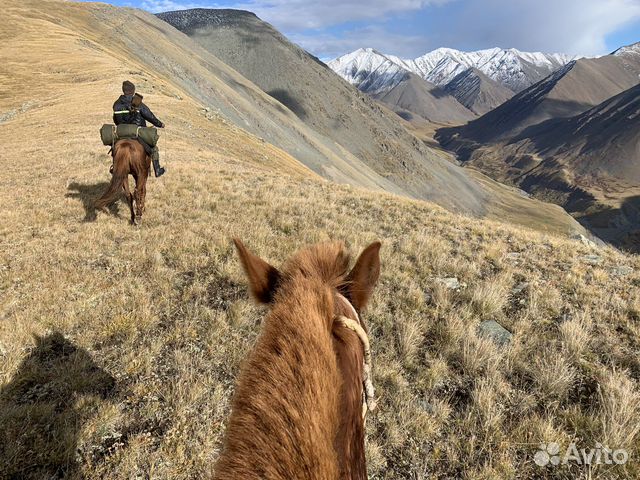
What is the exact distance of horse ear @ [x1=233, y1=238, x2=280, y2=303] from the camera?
190 centimetres

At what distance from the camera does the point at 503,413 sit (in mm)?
3566

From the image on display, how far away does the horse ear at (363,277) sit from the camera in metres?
1.96

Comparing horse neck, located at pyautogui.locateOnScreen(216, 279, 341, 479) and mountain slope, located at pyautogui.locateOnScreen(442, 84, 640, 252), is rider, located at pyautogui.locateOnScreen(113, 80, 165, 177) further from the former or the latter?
mountain slope, located at pyautogui.locateOnScreen(442, 84, 640, 252)

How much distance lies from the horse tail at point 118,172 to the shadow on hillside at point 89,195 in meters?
0.44

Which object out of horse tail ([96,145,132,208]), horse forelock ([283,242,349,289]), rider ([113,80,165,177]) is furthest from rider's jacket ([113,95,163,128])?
horse forelock ([283,242,349,289])

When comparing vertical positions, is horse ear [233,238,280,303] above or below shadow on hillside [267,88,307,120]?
below

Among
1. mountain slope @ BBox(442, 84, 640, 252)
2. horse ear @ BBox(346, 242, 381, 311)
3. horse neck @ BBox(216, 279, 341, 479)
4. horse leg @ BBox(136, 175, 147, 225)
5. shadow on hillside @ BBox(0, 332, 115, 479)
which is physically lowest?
shadow on hillside @ BBox(0, 332, 115, 479)

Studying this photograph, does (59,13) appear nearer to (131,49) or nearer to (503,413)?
(131,49)

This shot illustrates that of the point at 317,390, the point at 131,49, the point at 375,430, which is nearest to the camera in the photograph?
the point at 317,390

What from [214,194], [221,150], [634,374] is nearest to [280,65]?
[221,150]

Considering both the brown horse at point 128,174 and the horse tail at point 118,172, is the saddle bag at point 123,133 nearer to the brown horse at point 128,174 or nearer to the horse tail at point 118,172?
the brown horse at point 128,174

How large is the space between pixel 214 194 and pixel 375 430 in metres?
8.89

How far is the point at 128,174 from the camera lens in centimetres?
820

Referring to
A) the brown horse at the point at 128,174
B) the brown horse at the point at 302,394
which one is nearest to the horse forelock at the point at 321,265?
the brown horse at the point at 302,394
